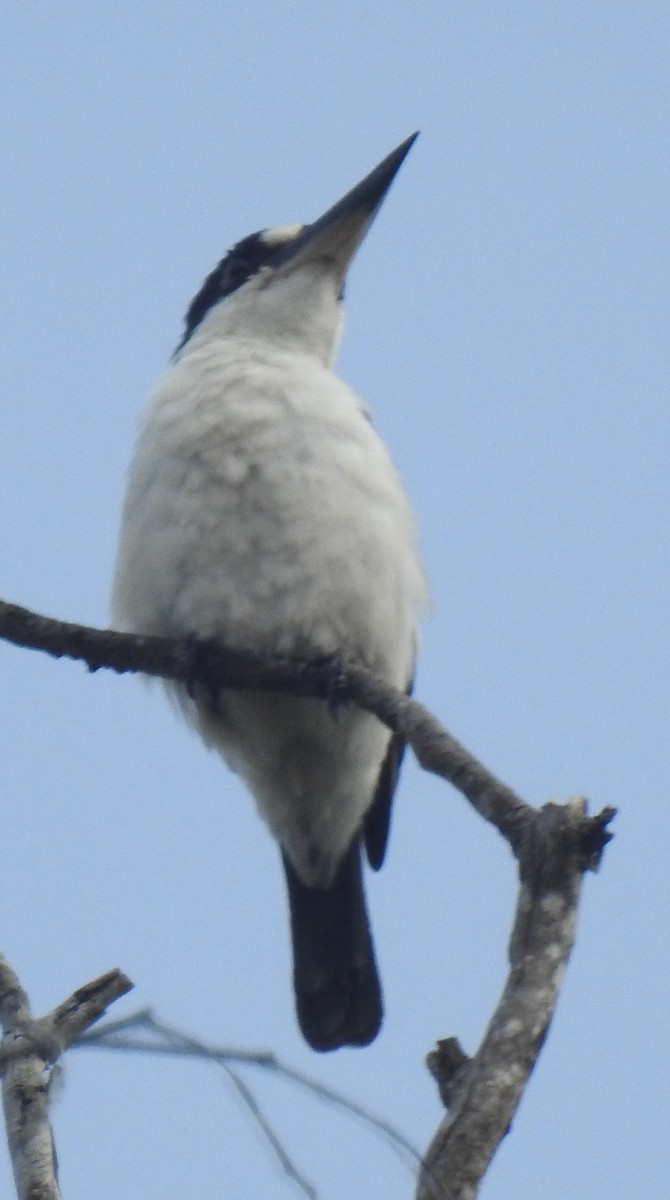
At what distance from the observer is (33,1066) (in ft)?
10.2

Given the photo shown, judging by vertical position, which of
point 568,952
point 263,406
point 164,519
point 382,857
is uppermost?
point 263,406

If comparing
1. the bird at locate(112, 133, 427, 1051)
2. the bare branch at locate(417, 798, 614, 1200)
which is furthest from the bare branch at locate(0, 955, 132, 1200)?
the bird at locate(112, 133, 427, 1051)

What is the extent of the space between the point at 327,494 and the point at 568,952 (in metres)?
2.10

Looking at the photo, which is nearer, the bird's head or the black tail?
the black tail

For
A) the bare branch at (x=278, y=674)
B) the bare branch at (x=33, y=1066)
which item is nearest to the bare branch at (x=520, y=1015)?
the bare branch at (x=278, y=674)

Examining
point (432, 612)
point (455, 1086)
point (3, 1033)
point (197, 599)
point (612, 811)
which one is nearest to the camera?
point (455, 1086)

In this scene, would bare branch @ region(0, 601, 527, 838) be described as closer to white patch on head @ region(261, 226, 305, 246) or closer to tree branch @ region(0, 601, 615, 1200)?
A: tree branch @ region(0, 601, 615, 1200)

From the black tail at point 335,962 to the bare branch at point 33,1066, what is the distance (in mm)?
1799

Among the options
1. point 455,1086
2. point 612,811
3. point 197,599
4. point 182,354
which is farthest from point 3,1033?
point 182,354

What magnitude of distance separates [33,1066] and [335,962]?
2.19m

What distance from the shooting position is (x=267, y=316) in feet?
18.5

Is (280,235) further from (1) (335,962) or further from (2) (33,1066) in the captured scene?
(2) (33,1066)

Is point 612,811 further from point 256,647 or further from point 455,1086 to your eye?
point 256,647

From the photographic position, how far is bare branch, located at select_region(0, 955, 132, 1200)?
9.39 ft
